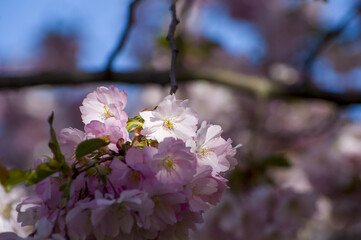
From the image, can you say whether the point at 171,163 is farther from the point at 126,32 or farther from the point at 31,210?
the point at 126,32

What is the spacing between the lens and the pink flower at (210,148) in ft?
2.76

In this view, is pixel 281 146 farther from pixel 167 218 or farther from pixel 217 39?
pixel 167 218

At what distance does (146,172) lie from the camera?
0.77 m

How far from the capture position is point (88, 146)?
2.58 feet

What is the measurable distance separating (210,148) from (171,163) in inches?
4.6

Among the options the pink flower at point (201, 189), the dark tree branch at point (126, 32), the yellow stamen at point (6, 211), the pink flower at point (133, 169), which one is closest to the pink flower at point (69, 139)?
the pink flower at point (133, 169)

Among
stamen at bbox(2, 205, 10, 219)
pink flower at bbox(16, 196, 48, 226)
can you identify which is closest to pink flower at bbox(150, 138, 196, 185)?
pink flower at bbox(16, 196, 48, 226)

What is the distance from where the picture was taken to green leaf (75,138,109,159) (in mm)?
782

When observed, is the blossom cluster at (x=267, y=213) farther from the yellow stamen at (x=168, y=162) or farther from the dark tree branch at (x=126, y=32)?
the yellow stamen at (x=168, y=162)

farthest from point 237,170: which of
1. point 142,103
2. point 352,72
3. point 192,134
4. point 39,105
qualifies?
point 39,105

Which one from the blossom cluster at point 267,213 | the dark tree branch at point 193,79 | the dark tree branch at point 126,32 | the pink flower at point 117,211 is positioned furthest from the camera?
the dark tree branch at point 193,79

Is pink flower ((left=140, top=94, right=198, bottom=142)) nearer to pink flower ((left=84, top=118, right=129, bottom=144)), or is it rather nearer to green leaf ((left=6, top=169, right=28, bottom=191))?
pink flower ((left=84, top=118, right=129, bottom=144))

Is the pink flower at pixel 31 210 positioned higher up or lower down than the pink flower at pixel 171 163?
lower down

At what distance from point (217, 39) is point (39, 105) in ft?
12.9
